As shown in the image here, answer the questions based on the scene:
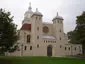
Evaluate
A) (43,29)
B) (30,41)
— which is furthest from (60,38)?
(30,41)

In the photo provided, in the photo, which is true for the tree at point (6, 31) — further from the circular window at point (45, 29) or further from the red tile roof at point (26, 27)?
the circular window at point (45, 29)

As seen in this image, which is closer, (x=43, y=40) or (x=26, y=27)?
(x=43, y=40)

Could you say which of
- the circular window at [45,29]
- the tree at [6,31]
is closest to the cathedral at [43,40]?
the circular window at [45,29]

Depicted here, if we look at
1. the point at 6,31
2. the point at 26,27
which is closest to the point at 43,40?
the point at 26,27

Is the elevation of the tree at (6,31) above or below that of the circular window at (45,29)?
below

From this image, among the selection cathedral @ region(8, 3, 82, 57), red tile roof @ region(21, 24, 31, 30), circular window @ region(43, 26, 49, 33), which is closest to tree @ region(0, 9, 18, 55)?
cathedral @ region(8, 3, 82, 57)

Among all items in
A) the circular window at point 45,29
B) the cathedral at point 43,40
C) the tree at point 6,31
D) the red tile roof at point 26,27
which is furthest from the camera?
the circular window at point 45,29

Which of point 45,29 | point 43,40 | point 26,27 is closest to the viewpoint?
point 43,40

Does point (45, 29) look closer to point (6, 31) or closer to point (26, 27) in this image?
point (26, 27)

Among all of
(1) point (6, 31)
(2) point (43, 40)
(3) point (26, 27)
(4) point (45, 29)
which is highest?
(3) point (26, 27)

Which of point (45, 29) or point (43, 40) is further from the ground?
point (45, 29)

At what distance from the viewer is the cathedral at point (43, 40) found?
58781 millimetres

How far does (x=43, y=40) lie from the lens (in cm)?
6059

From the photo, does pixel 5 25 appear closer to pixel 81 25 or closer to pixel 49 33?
pixel 81 25
